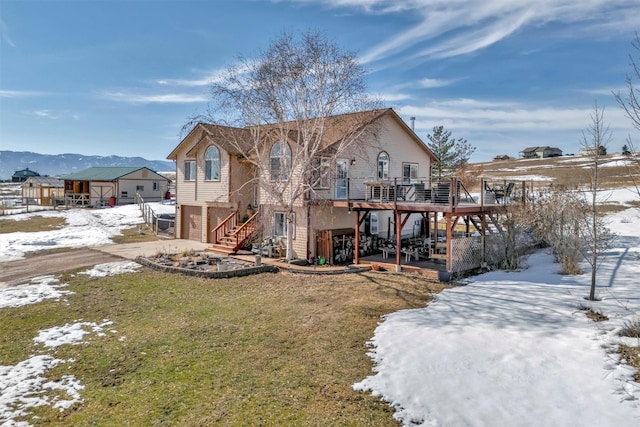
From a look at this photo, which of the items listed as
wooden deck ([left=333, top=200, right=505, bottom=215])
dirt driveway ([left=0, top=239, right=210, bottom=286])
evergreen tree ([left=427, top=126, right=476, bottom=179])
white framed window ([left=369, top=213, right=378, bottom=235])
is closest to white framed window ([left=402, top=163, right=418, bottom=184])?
white framed window ([left=369, top=213, right=378, bottom=235])

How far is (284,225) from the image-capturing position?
18.9 metres

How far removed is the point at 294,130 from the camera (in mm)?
17719

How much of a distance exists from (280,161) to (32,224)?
73.7 ft

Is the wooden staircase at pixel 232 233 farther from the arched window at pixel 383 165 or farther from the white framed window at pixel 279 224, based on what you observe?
the arched window at pixel 383 165

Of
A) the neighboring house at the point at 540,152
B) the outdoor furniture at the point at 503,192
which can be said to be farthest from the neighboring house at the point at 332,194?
the neighboring house at the point at 540,152

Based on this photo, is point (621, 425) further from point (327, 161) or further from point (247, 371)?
point (327, 161)

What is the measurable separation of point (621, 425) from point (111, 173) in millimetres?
47066

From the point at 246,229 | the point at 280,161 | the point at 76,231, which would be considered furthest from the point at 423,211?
the point at 76,231

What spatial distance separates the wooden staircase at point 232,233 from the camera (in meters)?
19.0

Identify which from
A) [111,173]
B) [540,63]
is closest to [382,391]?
[540,63]

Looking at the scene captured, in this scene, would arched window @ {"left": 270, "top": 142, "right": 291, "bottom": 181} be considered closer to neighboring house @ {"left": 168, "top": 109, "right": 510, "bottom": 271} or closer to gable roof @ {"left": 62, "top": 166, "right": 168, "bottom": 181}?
neighboring house @ {"left": 168, "top": 109, "right": 510, "bottom": 271}

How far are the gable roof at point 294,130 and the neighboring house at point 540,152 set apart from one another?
97478mm

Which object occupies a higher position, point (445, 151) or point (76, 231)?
point (445, 151)

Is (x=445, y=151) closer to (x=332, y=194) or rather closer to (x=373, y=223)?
(x=373, y=223)
